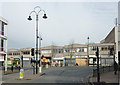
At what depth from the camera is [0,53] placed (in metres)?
37.8

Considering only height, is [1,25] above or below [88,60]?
above

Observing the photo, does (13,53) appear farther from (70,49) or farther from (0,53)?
(0,53)

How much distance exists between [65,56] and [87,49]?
8.66 meters

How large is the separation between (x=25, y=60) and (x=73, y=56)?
21824 mm

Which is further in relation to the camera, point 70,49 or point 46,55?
point 46,55

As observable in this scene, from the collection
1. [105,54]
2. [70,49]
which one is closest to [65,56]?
[70,49]

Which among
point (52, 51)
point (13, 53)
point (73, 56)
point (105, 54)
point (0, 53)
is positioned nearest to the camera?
point (0, 53)

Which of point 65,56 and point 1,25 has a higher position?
point 1,25

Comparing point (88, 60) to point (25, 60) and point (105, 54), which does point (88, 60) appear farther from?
point (25, 60)

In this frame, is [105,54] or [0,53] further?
[105,54]

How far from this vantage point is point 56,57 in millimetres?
77000

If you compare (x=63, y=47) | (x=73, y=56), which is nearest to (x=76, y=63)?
(x=73, y=56)

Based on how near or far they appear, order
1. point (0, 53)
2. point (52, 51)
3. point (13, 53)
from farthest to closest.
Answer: point (13, 53) < point (52, 51) < point (0, 53)

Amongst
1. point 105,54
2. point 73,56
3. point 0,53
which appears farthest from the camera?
point 73,56
